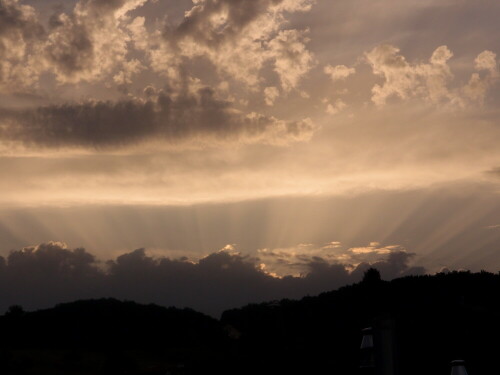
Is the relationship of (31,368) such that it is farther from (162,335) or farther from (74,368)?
(162,335)

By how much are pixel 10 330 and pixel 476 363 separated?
4584 centimetres

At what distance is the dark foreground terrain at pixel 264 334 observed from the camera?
5334 centimetres

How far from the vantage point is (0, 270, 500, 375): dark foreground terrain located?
175ft

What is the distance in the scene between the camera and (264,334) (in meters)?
73.1

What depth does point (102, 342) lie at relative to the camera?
71.9 metres

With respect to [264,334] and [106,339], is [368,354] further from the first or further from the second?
[106,339]

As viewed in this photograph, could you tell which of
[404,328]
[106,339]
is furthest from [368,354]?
[106,339]

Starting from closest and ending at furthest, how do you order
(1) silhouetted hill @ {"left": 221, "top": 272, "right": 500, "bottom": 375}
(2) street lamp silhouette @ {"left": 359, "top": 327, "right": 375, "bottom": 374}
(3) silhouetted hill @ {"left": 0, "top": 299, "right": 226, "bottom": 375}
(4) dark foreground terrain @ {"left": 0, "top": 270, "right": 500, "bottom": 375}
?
(2) street lamp silhouette @ {"left": 359, "top": 327, "right": 375, "bottom": 374} → (1) silhouetted hill @ {"left": 221, "top": 272, "right": 500, "bottom": 375} → (4) dark foreground terrain @ {"left": 0, "top": 270, "right": 500, "bottom": 375} → (3) silhouetted hill @ {"left": 0, "top": 299, "right": 226, "bottom": 375}

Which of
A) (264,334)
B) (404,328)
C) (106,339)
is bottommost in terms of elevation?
(404,328)

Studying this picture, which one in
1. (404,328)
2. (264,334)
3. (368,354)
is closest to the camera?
(368,354)

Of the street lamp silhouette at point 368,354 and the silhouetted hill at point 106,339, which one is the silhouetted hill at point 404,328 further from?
the street lamp silhouette at point 368,354

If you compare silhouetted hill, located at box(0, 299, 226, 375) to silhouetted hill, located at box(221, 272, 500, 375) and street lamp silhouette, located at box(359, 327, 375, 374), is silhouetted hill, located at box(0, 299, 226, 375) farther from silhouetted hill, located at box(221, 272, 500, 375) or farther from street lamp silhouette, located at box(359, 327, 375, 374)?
street lamp silhouette, located at box(359, 327, 375, 374)

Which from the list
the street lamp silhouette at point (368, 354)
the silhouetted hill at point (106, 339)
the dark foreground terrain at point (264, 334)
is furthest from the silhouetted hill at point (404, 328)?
the street lamp silhouette at point (368, 354)

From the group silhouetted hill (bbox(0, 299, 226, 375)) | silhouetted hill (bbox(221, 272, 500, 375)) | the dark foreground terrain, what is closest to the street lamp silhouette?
silhouetted hill (bbox(221, 272, 500, 375))
